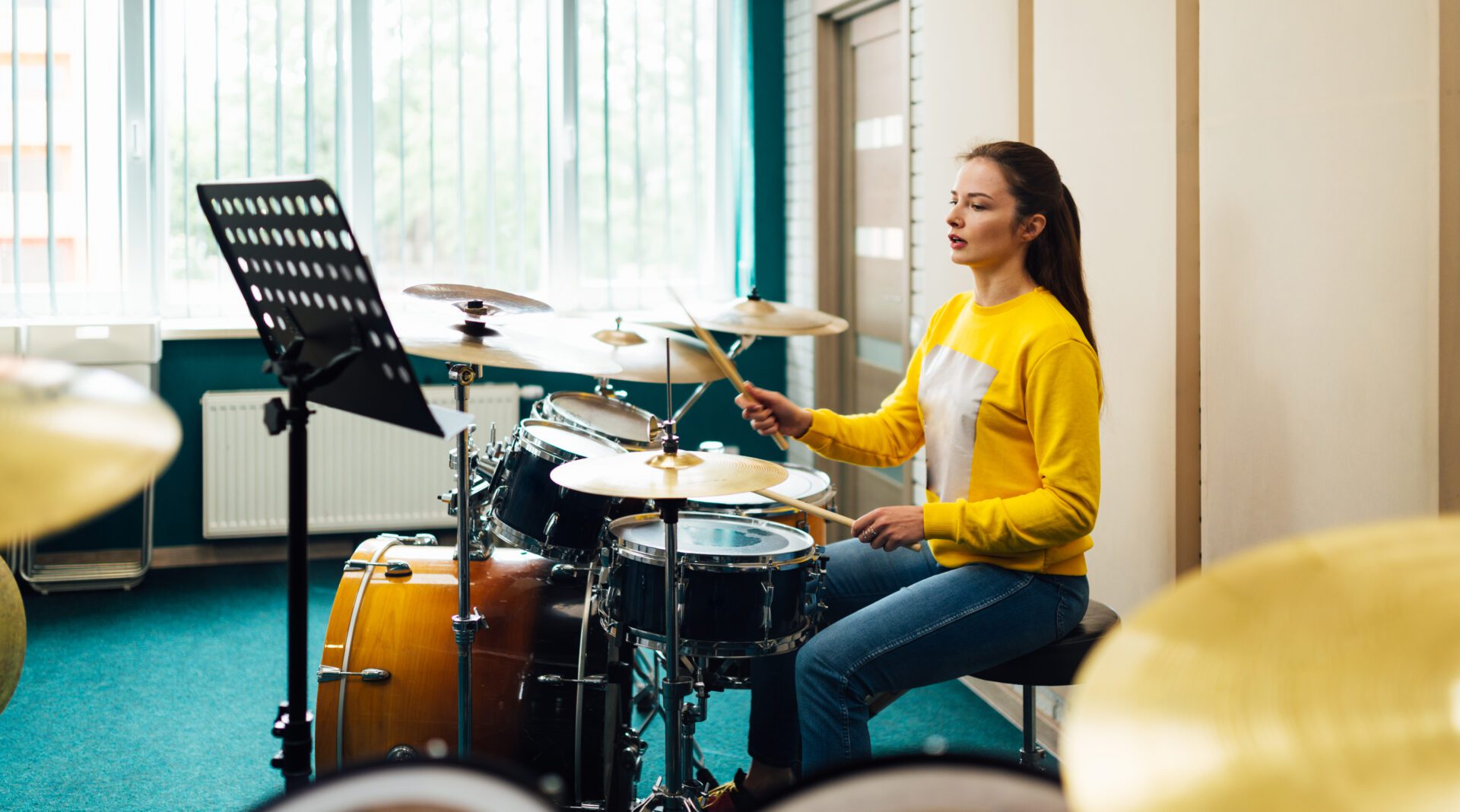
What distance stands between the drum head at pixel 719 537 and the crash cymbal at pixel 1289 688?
1291 millimetres

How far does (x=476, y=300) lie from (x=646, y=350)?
372mm

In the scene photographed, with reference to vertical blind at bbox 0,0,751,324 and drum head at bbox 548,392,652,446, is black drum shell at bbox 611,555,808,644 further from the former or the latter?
vertical blind at bbox 0,0,751,324

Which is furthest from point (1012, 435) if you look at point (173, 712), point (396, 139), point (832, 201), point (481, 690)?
point (396, 139)

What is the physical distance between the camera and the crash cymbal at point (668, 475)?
1803mm

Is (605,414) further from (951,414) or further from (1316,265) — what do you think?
(1316,265)

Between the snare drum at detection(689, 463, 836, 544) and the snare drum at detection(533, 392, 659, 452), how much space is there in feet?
0.59

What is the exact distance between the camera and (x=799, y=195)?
15.6ft

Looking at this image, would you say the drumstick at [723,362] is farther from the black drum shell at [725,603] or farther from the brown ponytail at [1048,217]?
the brown ponytail at [1048,217]

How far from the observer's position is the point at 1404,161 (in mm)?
1780

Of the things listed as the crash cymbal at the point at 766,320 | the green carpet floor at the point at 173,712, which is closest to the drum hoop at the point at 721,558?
the green carpet floor at the point at 173,712

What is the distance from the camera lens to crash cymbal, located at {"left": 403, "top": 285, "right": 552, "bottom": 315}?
7.45ft

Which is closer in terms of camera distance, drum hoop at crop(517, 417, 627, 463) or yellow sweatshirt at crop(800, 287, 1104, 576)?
yellow sweatshirt at crop(800, 287, 1104, 576)

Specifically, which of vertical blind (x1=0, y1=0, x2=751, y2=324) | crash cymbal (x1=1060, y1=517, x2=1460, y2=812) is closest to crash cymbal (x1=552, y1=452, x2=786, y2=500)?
crash cymbal (x1=1060, y1=517, x2=1460, y2=812)

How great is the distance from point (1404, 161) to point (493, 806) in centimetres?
154
